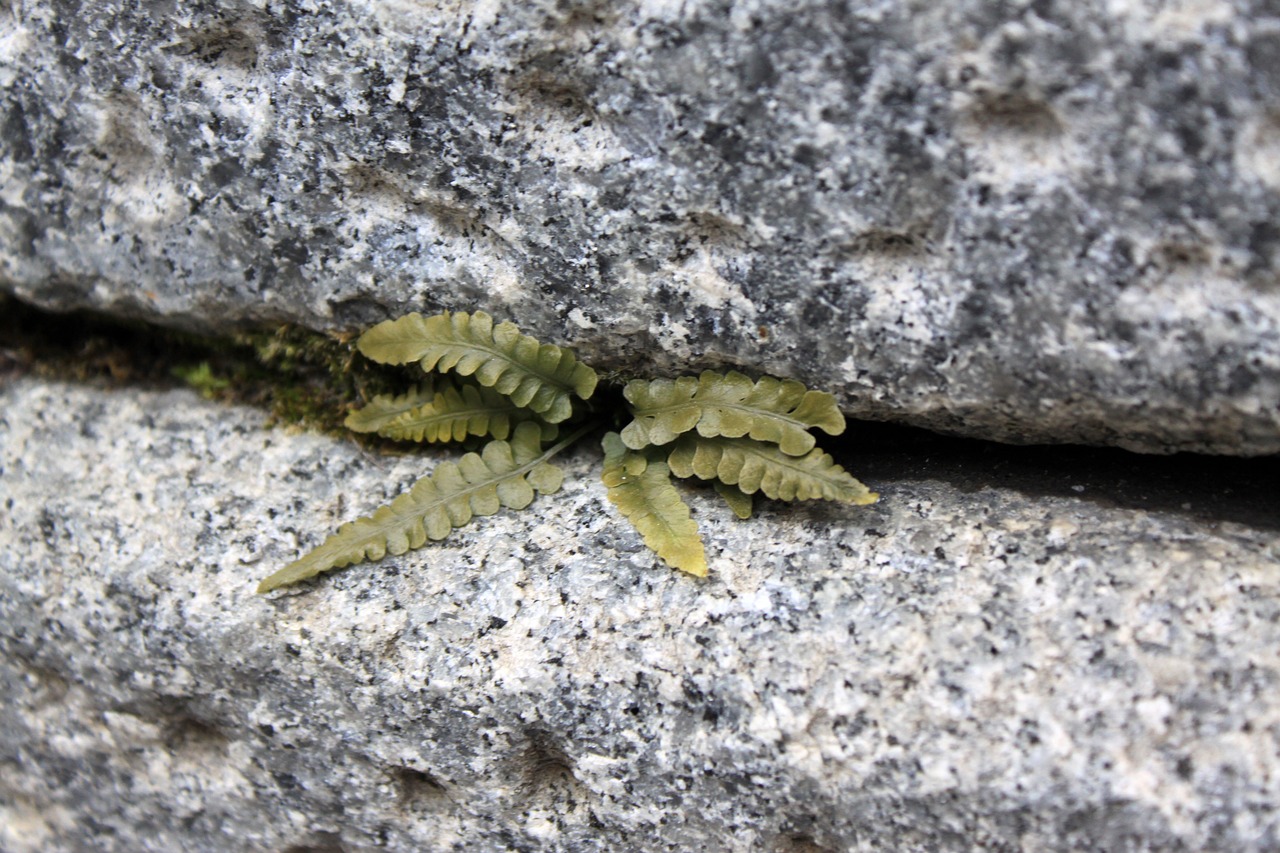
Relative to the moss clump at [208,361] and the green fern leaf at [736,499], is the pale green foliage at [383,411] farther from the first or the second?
the green fern leaf at [736,499]

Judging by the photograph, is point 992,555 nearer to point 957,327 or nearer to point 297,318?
point 957,327

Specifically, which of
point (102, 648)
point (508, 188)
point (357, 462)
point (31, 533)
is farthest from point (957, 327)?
point (31, 533)

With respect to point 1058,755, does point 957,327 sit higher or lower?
higher

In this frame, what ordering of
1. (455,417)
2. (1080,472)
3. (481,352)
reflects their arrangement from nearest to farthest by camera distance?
(1080,472) < (481,352) < (455,417)

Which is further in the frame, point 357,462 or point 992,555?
point 357,462

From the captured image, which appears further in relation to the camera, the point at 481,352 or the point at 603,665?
the point at 481,352

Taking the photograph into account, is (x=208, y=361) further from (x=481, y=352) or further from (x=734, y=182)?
(x=734, y=182)

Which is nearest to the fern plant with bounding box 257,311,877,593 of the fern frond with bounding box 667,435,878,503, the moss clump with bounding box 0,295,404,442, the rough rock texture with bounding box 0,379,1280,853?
the fern frond with bounding box 667,435,878,503

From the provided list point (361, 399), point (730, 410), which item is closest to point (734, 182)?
point (730, 410)
